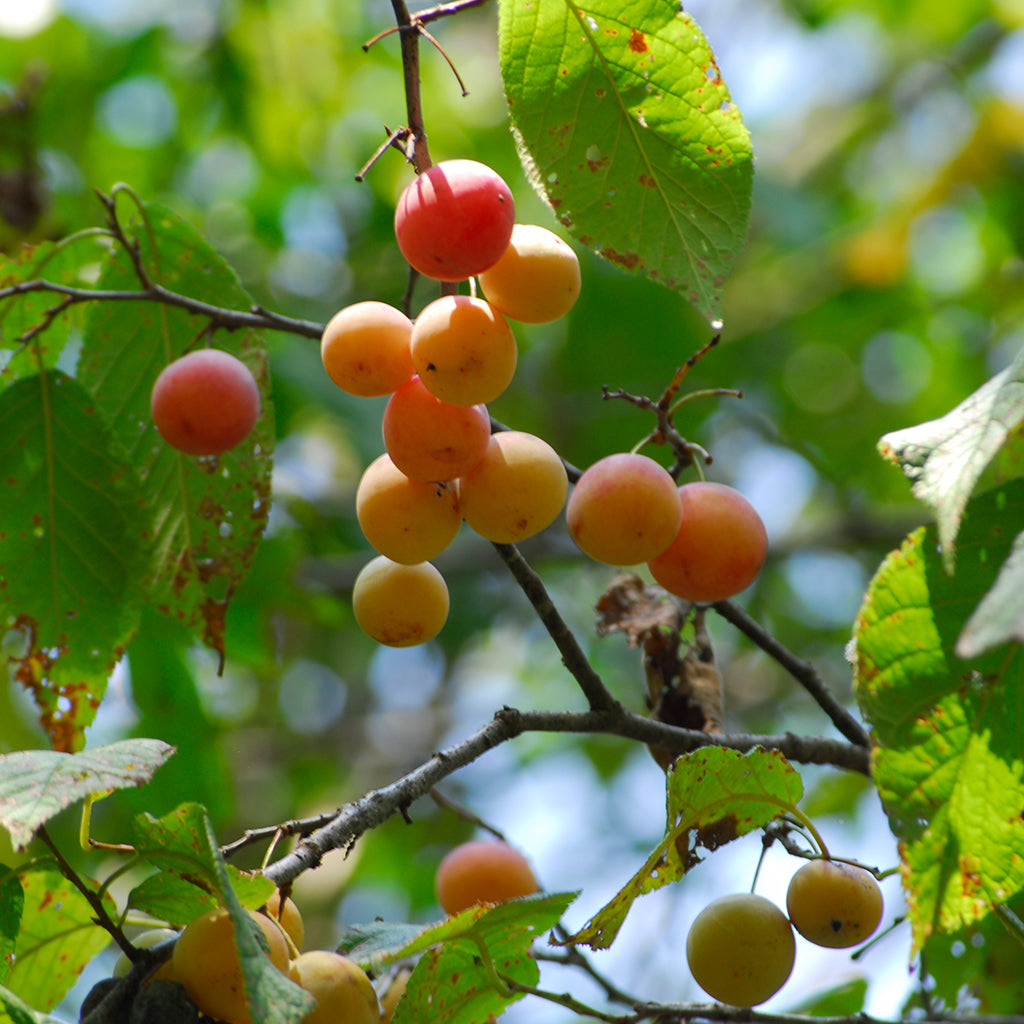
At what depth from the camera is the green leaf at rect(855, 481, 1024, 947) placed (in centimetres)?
98

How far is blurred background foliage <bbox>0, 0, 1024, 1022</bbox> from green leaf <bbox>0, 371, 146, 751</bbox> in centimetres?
129

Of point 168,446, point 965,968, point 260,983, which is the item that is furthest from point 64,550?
point 965,968

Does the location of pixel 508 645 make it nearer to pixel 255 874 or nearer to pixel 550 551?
pixel 550 551

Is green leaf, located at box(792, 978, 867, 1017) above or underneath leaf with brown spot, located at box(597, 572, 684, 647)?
underneath

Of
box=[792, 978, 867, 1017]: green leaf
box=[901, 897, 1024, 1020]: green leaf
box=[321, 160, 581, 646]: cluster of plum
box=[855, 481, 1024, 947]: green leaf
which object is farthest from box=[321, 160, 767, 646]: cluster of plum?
box=[792, 978, 867, 1017]: green leaf

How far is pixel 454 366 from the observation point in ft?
3.66

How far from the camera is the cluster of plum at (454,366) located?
1.13 m

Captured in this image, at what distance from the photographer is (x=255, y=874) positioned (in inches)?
40.6

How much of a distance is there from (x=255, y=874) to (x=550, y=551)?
258 cm

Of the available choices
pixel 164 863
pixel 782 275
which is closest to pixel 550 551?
pixel 782 275

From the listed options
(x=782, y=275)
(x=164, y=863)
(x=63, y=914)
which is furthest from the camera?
(x=782, y=275)

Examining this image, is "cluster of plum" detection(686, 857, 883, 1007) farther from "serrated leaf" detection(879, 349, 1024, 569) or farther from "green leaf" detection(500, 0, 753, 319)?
"green leaf" detection(500, 0, 753, 319)

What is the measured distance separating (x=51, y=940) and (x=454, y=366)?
2.82ft

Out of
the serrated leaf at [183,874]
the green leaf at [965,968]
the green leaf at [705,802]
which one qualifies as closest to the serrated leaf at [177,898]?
the serrated leaf at [183,874]
